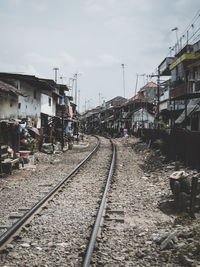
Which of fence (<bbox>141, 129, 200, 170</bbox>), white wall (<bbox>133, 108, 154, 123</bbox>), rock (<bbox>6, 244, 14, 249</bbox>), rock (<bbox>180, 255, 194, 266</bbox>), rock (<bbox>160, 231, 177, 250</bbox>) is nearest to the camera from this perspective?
rock (<bbox>180, 255, 194, 266</bbox>)

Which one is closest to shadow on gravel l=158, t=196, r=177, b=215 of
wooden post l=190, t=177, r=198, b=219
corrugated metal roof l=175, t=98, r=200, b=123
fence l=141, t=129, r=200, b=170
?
wooden post l=190, t=177, r=198, b=219

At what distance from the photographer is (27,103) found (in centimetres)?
2195

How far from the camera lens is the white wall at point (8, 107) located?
16.6m

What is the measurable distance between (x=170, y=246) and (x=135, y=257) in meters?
0.71

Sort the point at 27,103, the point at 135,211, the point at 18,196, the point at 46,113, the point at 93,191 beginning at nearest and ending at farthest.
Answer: the point at 135,211, the point at 18,196, the point at 93,191, the point at 27,103, the point at 46,113

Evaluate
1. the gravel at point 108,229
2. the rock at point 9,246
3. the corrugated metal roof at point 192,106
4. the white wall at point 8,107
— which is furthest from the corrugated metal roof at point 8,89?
the corrugated metal roof at point 192,106

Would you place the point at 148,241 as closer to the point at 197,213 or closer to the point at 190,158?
the point at 197,213

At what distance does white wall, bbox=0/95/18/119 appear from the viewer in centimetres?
1656

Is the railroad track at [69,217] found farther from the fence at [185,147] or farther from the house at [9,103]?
the house at [9,103]

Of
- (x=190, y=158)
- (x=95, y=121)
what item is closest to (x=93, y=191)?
(x=190, y=158)

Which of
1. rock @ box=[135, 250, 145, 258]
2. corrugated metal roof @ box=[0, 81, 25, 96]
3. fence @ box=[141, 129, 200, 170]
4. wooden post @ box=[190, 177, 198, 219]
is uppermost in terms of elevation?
corrugated metal roof @ box=[0, 81, 25, 96]

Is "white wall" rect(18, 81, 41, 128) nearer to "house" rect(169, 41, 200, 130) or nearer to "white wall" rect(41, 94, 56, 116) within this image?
"white wall" rect(41, 94, 56, 116)

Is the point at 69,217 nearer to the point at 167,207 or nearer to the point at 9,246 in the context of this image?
the point at 9,246

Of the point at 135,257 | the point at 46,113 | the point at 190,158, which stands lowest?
the point at 135,257
